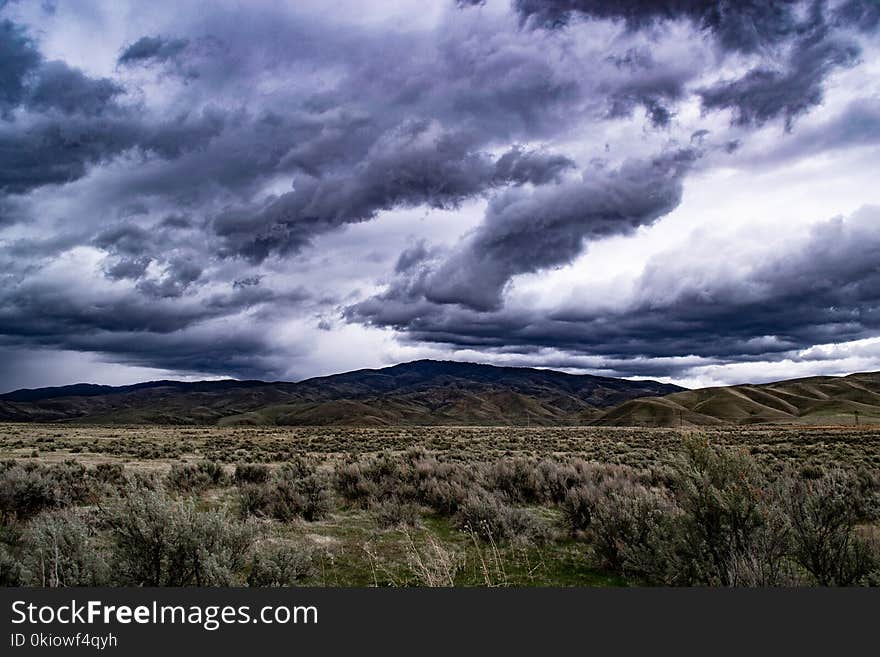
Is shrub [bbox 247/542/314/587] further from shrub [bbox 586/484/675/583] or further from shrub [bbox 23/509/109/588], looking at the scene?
shrub [bbox 586/484/675/583]

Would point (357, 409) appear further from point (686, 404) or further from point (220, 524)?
point (220, 524)

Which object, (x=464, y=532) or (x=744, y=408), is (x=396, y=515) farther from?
(x=744, y=408)

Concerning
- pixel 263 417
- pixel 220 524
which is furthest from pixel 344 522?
pixel 263 417

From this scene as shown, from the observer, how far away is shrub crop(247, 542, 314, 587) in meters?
7.35

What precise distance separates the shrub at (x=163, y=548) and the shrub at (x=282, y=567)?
95 cm

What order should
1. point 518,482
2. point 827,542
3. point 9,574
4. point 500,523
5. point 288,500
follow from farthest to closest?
point 518,482 < point 288,500 < point 500,523 < point 827,542 < point 9,574

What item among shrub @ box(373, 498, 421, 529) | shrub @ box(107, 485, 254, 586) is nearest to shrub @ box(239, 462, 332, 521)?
shrub @ box(373, 498, 421, 529)

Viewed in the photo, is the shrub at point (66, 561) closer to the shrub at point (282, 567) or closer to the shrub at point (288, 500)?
the shrub at point (282, 567)

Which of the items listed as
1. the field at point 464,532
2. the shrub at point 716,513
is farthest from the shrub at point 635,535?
the shrub at point 716,513

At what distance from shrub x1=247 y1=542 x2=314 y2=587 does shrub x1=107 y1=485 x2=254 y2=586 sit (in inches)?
37.5

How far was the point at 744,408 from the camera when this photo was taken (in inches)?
5487

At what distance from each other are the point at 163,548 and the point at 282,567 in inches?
77.6

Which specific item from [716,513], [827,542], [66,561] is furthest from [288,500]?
[827,542]

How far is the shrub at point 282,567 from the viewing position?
289 inches
